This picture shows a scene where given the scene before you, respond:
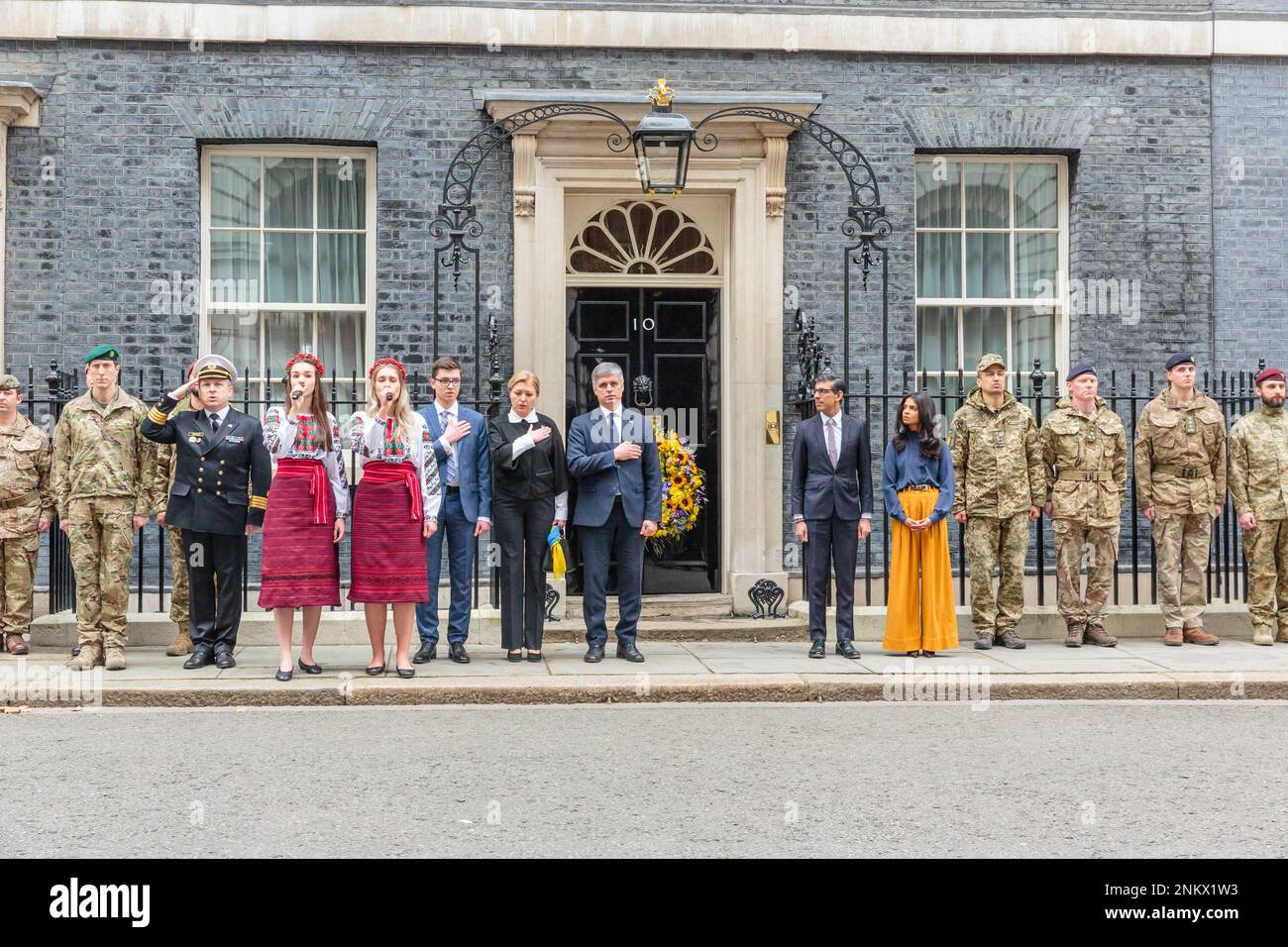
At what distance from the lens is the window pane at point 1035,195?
41.8 ft

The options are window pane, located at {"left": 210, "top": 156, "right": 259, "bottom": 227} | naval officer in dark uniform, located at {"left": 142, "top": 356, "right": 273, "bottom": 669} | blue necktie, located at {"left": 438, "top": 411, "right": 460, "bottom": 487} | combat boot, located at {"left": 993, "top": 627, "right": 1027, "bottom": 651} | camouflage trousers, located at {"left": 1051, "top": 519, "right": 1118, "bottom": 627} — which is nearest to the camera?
naval officer in dark uniform, located at {"left": 142, "top": 356, "right": 273, "bottom": 669}

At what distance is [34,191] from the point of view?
38.6 feet

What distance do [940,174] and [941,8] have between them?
1465mm

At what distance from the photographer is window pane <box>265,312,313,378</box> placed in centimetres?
1224

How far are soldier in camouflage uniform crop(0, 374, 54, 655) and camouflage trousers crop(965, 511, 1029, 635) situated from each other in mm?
6804

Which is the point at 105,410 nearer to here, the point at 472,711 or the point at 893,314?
the point at 472,711

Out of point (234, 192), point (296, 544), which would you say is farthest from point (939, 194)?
point (296, 544)

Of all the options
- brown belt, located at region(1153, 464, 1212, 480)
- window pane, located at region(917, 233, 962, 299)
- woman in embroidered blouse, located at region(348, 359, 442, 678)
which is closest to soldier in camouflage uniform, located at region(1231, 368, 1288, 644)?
brown belt, located at region(1153, 464, 1212, 480)

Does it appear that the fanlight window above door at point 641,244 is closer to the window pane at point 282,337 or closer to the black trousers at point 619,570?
the window pane at point 282,337

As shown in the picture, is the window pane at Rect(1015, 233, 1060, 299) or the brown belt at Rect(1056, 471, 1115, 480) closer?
the brown belt at Rect(1056, 471, 1115, 480)

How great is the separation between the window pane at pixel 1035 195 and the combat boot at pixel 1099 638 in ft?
13.5

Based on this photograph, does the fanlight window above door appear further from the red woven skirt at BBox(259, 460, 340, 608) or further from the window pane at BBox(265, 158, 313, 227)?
the red woven skirt at BBox(259, 460, 340, 608)

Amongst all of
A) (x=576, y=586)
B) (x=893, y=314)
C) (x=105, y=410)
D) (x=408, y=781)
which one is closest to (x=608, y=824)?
(x=408, y=781)

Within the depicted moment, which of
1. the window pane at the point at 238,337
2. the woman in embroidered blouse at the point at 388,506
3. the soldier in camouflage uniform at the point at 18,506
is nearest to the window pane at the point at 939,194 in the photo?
the woman in embroidered blouse at the point at 388,506
